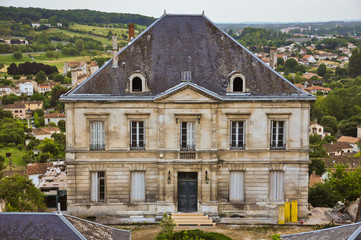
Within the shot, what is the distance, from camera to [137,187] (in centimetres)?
3634

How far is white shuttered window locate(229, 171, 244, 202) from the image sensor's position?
1437 inches

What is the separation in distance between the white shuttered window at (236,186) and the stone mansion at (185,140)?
→ 7 cm

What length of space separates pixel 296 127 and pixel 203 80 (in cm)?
769

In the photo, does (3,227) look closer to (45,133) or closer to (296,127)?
(296,127)

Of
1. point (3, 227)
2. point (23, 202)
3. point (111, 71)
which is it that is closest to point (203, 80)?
point (111, 71)

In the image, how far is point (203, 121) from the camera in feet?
117

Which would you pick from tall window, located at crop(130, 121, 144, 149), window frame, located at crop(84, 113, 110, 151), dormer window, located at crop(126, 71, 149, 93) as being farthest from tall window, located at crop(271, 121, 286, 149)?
window frame, located at crop(84, 113, 110, 151)

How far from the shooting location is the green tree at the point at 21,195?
34.3m

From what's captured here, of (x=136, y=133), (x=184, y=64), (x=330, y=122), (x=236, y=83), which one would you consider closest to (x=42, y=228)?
(x=136, y=133)

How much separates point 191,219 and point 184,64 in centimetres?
1146

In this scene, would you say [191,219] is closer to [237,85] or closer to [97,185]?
[97,185]

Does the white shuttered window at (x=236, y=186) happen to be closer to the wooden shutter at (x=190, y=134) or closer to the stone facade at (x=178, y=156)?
the stone facade at (x=178, y=156)

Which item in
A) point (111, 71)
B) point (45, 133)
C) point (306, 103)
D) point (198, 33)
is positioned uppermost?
point (198, 33)

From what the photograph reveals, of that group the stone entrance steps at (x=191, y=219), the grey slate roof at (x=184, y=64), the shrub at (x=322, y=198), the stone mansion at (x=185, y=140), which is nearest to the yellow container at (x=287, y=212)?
the stone mansion at (x=185, y=140)
